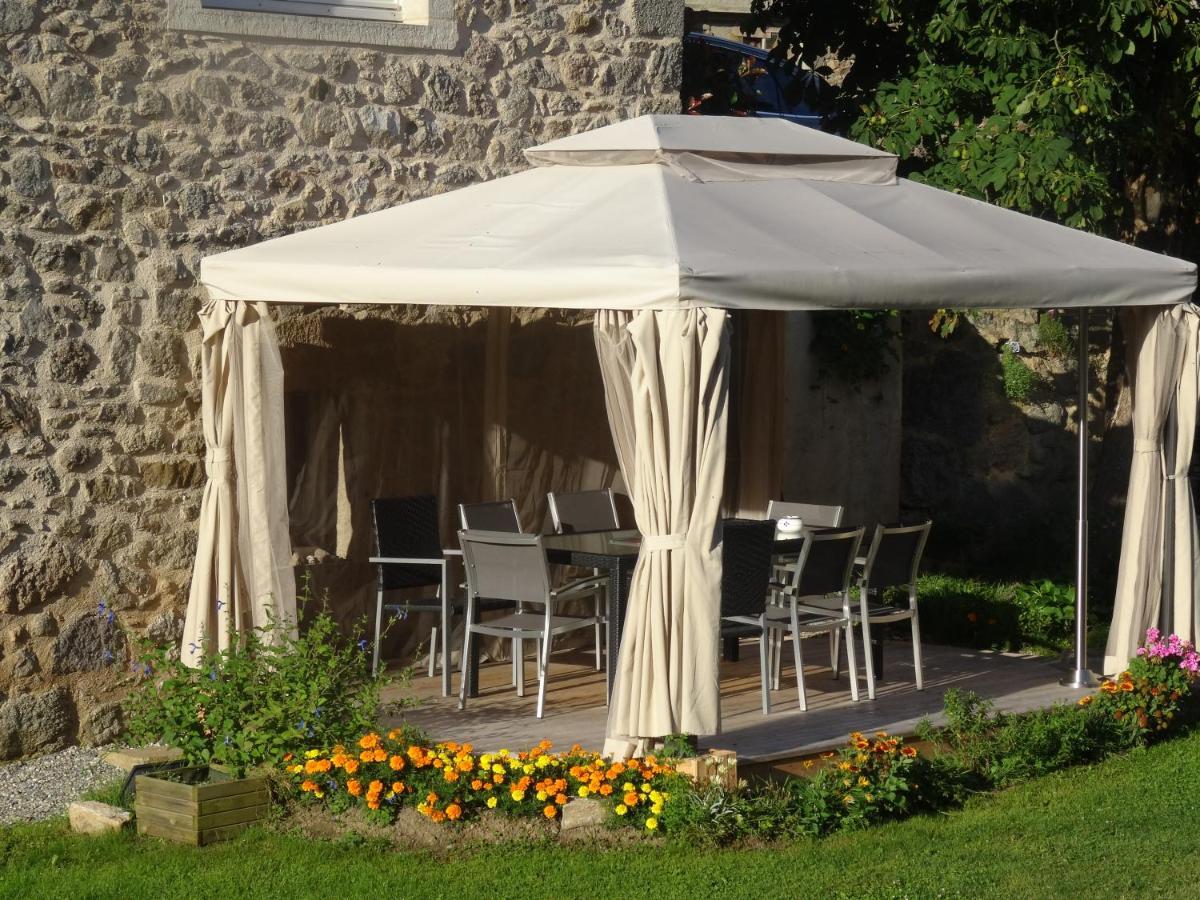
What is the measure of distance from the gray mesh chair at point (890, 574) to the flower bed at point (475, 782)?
1.70 metres

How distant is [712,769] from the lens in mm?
5074

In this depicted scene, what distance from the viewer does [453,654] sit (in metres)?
7.34

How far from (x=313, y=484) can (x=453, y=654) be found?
988 mm

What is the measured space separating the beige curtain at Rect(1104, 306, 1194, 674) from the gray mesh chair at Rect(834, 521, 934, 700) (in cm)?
77

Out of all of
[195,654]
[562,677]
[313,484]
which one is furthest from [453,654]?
[195,654]

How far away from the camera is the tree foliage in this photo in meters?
8.05

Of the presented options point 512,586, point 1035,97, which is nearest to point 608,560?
point 512,586

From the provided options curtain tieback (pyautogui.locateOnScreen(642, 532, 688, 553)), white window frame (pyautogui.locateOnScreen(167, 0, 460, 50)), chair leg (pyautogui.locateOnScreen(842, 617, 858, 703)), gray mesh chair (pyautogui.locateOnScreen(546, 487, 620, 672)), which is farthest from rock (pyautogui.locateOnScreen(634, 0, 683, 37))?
curtain tieback (pyautogui.locateOnScreen(642, 532, 688, 553))

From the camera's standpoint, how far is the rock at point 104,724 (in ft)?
20.5

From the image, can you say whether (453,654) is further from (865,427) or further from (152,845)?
(865,427)

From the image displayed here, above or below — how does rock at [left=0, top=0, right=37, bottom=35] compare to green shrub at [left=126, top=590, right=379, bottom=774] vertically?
above

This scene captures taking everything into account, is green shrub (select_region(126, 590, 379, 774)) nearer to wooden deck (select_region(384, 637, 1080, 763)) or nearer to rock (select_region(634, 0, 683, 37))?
wooden deck (select_region(384, 637, 1080, 763))

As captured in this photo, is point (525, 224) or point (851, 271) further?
point (525, 224)

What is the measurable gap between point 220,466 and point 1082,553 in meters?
3.43
